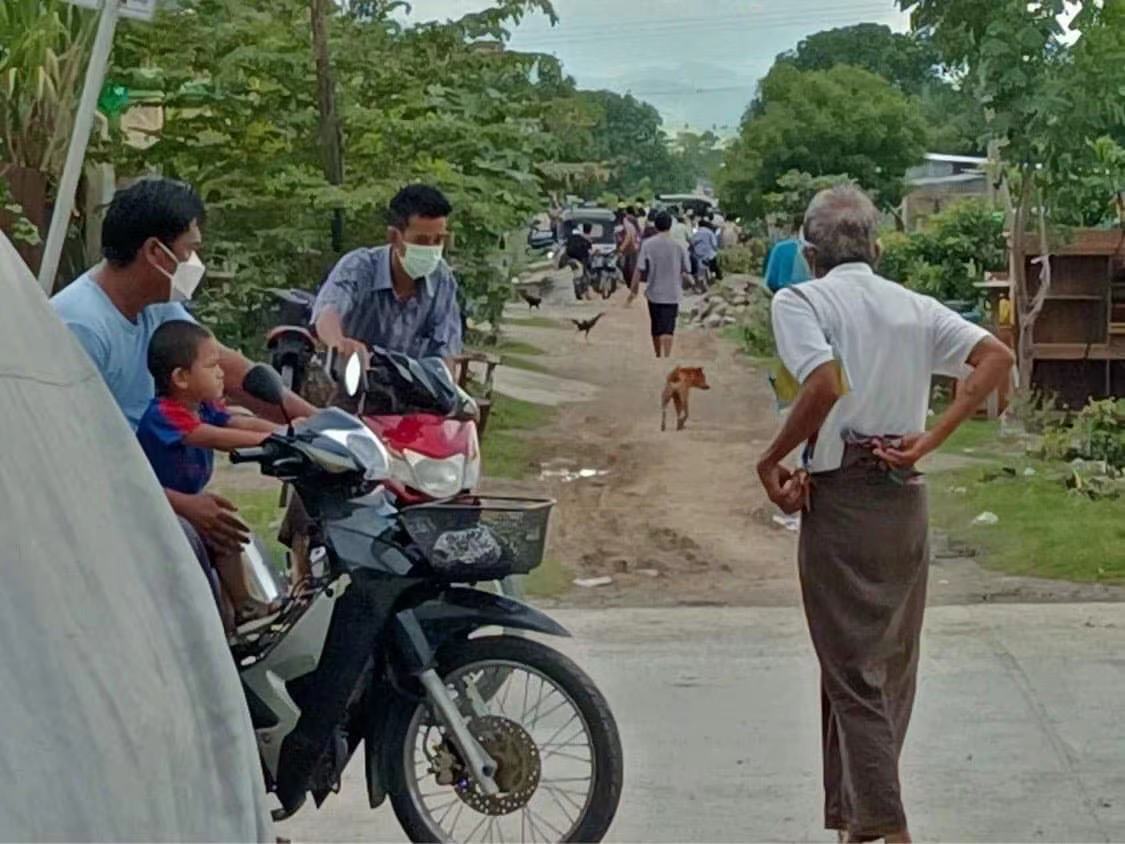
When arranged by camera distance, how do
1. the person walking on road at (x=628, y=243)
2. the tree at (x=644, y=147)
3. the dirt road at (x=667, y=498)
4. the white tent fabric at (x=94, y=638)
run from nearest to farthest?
the white tent fabric at (x=94, y=638) → the dirt road at (x=667, y=498) → the person walking on road at (x=628, y=243) → the tree at (x=644, y=147)

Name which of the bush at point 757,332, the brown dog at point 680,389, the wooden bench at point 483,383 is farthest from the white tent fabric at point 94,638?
the bush at point 757,332

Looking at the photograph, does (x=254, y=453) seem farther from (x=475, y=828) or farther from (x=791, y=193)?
(x=791, y=193)

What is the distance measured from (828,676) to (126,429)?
2670mm

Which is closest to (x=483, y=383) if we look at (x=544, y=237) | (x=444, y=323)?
(x=444, y=323)

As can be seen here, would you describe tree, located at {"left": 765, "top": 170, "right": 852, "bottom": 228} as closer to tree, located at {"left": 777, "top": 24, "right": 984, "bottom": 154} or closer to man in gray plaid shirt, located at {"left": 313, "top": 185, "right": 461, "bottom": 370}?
tree, located at {"left": 777, "top": 24, "right": 984, "bottom": 154}

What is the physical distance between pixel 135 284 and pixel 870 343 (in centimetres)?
189

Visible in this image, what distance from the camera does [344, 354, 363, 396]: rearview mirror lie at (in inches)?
212

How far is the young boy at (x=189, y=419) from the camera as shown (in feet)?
16.3

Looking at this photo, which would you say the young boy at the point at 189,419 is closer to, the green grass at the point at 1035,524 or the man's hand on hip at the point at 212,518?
the man's hand on hip at the point at 212,518

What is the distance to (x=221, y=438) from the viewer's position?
494cm

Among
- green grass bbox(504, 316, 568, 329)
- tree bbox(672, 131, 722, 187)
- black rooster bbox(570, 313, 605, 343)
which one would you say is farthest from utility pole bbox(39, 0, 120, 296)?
tree bbox(672, 131, 722, 187)

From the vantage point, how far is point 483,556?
5035mm

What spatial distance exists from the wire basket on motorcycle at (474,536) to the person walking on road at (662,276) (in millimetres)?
14488

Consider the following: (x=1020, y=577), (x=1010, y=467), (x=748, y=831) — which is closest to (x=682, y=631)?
(x=1020, y=577)
